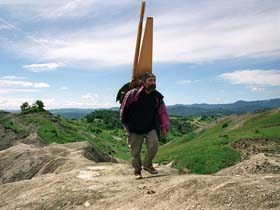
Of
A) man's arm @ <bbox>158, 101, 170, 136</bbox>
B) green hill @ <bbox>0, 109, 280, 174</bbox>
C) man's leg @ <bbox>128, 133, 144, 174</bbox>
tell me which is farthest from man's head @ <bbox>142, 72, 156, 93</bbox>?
green hill @ <bbox>0, 109, 280, 174</bbox>

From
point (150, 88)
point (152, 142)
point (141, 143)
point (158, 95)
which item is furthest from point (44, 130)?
point (150, 88)

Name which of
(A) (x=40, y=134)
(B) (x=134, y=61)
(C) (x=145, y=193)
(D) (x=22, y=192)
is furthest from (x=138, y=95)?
(A) (x=40, y=134)

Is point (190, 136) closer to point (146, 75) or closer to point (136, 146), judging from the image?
point (136, 146)

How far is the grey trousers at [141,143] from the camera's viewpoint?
13.0m

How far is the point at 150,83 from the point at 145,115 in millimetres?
969

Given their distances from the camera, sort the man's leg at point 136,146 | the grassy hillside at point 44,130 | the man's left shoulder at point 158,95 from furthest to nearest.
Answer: the grassy hillside at point 44,130 < the man's leg at point 136,146 < the man's left shoulder at point 158,95

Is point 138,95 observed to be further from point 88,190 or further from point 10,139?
point 10,139

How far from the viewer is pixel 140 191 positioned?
11.5 metres

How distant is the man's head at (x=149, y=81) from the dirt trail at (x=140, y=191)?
2.54m

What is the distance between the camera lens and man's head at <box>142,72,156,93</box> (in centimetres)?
1253

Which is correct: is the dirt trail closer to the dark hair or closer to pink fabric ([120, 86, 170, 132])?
pink fabric ([120, 86, 170, 132])

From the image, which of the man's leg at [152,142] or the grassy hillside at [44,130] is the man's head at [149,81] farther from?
the grassy hillside at [44,130]

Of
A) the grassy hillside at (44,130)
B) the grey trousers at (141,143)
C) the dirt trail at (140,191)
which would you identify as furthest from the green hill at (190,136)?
the dirt trail at (140,191)

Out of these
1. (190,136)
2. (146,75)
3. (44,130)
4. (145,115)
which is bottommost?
(190,136)
